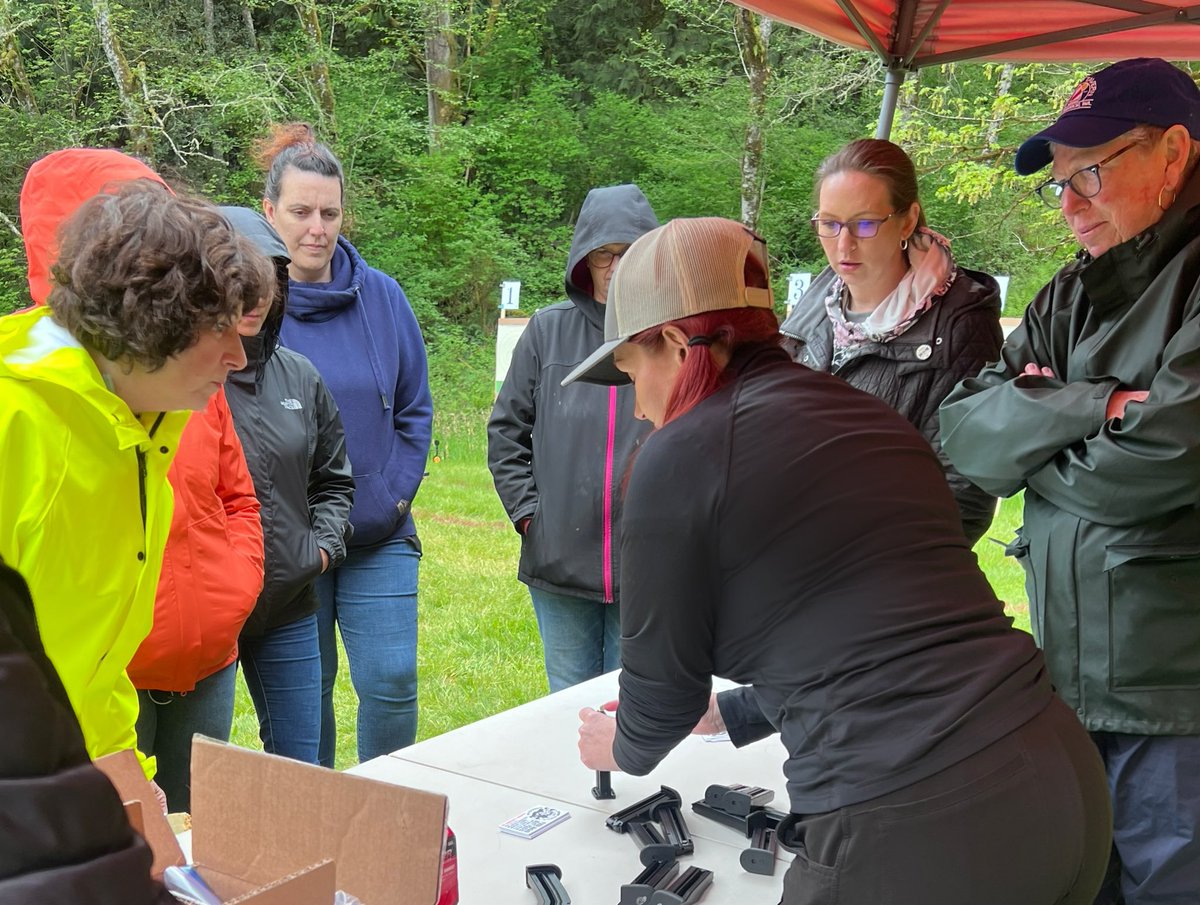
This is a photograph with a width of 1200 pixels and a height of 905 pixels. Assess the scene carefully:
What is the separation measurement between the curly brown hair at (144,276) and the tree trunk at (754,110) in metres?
11.8

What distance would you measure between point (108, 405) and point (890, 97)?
2716 mm

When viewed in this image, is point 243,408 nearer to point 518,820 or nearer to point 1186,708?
point 518,820

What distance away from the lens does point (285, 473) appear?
8.41 ft

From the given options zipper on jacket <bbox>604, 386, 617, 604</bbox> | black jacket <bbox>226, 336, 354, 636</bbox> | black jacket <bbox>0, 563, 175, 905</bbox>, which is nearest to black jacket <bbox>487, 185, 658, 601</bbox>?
zipper on jacket <bbox>604, 386, 617, 604</bbox>

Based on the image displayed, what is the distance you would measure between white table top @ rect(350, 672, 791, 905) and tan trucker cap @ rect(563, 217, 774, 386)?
0.76m

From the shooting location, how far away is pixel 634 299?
4.74ft

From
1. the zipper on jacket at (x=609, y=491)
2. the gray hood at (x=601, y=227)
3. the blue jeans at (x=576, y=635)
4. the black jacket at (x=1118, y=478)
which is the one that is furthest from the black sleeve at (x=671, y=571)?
the gray hood at (x=601, y=227)

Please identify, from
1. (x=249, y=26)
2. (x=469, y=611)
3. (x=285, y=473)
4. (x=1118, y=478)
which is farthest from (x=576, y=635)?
(x=249, y=26)

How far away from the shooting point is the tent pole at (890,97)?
3.38m

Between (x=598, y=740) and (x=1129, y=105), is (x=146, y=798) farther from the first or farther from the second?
(x=1129, y=105)

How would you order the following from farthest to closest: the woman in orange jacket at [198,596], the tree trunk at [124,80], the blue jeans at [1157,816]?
1. the tree trunk at [124,80]
2. the woman in orange jacket at [198,596]
3. the blue jeans at [1157,816]

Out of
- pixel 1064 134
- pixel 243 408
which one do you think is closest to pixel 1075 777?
pixel 1064 134

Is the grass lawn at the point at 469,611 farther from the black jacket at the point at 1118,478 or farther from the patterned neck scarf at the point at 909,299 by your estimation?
the black jacket at the point at 1118,478

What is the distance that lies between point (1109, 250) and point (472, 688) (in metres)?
3.14
